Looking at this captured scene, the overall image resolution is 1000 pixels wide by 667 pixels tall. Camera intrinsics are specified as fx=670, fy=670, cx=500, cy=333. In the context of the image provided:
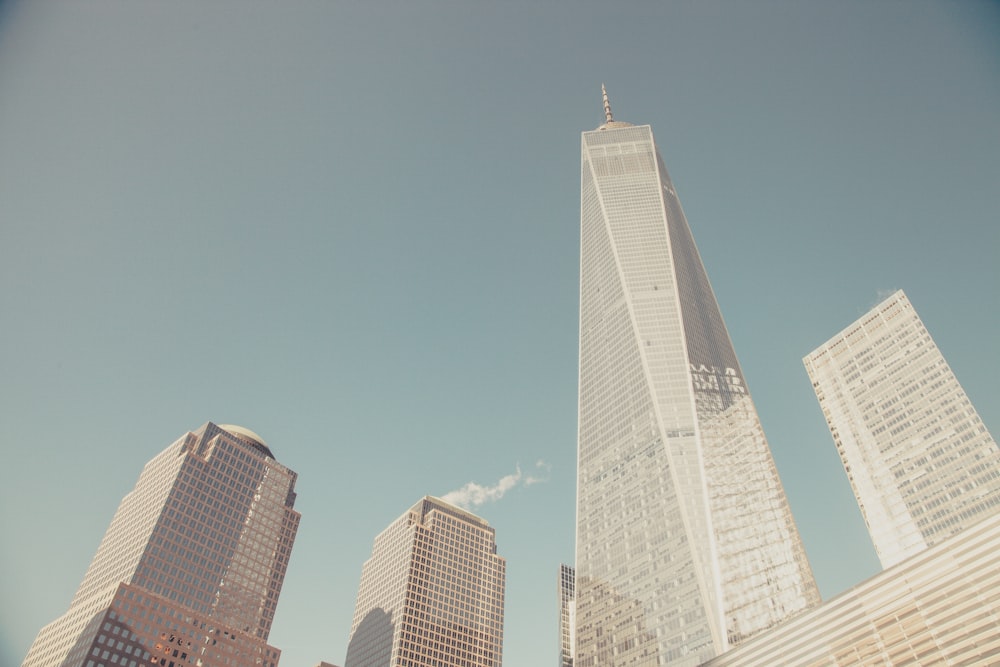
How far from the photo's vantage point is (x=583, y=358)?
196 meters

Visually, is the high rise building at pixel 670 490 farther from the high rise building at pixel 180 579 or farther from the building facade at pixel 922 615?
the high rise building at pixel 180 579

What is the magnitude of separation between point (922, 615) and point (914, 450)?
128 m

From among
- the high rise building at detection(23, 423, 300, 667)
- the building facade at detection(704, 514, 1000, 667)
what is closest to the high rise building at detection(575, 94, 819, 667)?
the building facade at detection(704, 514, 1000, 667)

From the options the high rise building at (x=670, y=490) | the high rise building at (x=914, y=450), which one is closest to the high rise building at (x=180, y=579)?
the high rise building at (x=670, y=490)

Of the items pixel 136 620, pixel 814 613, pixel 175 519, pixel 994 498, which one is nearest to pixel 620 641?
pixel 814 613

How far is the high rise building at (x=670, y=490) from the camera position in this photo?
12094cm

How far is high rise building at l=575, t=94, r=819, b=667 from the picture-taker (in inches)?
4761

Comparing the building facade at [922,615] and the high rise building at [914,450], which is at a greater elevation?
the high rise building at [914,450]

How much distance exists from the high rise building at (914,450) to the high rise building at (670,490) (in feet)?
157

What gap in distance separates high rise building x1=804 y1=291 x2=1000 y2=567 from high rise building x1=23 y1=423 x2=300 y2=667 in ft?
529

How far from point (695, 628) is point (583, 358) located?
92.5m

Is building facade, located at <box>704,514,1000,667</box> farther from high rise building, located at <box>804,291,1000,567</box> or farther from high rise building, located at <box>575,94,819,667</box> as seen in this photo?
high rise building, located at <box>804,291,1000,567</box>

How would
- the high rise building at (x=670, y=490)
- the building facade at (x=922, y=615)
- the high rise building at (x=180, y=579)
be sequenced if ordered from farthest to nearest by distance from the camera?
the high rise building at (x=180, y=579), the high rise building at (x=670, y=490), the building facade at (x=922, y=615)

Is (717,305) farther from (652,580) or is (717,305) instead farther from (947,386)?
(652,580)
